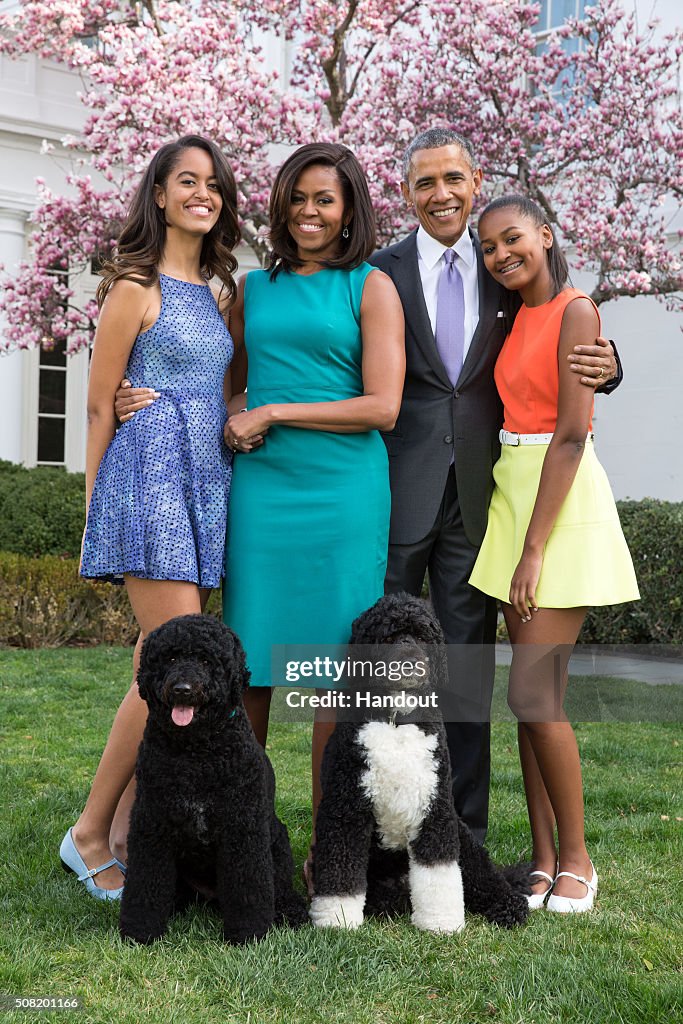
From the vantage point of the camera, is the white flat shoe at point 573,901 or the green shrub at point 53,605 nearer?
the white flat shoe at point 573,901

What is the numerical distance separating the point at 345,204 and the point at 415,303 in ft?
1.46

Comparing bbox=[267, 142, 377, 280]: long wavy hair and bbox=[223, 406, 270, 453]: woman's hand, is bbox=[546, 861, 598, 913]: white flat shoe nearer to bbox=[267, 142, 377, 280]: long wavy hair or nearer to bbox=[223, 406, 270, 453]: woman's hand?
bbox=[223, 406, 270, 453]: woman's hand

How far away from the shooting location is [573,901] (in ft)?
11.0

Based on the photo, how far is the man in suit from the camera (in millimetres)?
3602

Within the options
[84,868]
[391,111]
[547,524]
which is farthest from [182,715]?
[391,111]

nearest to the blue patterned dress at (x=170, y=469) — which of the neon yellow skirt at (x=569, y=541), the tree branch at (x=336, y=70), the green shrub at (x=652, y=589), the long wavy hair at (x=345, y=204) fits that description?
the long wavy hair at (x=345, y=204)

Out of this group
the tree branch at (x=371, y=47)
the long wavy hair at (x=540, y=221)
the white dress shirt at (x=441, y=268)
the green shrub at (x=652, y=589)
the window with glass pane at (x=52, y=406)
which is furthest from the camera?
the window with glass pane at (x=52, y=406)

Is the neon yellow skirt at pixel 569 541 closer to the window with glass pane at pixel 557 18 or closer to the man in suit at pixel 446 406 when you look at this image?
the man in suit at pixel 446 406

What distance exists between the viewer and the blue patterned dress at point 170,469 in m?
3.21

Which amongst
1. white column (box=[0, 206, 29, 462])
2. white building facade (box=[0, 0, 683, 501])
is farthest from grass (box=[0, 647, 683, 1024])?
white column (box=[0, 206, 29, 462])

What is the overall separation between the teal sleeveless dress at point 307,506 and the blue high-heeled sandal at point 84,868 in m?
0.82

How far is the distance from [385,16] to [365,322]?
786 cm

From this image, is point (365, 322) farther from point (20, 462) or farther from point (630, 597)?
point (20, 462)

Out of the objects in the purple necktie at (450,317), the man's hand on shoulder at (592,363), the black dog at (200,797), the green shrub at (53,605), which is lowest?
the green shrub at (53,605)
